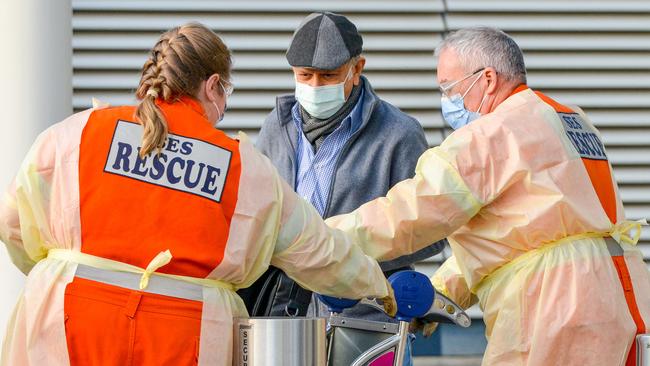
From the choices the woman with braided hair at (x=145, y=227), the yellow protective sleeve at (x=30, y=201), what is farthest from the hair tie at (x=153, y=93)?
the yellow protective sleeve at (x=30, y=201)

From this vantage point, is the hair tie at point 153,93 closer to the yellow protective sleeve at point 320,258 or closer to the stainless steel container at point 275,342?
the yellow protective sleeve at point 320,258

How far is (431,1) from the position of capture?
7.72 metres

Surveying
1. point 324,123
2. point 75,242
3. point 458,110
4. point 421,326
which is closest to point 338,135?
point 324,123

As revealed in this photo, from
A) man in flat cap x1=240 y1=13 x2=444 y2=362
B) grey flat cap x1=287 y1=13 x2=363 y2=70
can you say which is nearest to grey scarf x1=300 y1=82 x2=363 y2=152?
man in flat cap x1=240 y1=13 x2=444 y2=362

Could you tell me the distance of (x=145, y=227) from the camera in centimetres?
376

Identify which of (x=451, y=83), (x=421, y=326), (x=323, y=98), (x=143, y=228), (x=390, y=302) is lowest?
(x=421, y=326)

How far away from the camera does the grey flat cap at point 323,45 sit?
492cm

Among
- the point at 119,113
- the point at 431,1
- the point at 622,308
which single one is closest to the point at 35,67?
the point at 431,1

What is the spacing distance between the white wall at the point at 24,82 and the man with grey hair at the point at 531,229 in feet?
7.88

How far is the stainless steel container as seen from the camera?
12.6 feet

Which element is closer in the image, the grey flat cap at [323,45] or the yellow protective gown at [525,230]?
the yellow protective gown at [525,230]

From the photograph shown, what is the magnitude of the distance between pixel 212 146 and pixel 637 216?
453cm

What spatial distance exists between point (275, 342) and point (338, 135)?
4.23 ft

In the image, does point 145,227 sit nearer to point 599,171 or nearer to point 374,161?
point 374,161
